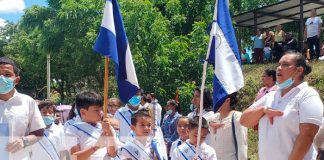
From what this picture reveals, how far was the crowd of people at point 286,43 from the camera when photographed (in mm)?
12336

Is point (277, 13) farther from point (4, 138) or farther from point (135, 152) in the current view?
point (4, 138)

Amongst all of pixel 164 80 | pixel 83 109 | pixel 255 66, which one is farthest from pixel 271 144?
pixel 255 66

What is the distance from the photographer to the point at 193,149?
16.8 feet

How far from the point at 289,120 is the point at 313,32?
921 cm

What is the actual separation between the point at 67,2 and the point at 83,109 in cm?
1102

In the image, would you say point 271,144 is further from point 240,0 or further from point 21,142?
point 240,0

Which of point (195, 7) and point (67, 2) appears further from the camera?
point (195, 7)

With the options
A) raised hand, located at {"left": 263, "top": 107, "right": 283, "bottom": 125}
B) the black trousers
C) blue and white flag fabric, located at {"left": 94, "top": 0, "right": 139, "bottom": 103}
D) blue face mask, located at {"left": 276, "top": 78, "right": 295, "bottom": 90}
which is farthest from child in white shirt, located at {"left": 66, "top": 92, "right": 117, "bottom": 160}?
the black trousers

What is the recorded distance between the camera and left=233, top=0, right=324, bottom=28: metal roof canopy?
48.2 ft

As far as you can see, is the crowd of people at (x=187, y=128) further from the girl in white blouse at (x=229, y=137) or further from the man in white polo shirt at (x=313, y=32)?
the man in white polo shirt at (x=313, y=32)

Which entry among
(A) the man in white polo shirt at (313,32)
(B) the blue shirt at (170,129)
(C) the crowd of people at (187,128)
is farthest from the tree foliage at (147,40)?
(C) the crowd of people at (187,128)

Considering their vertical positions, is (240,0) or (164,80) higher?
(240,0)

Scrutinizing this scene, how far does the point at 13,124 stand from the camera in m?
3.89

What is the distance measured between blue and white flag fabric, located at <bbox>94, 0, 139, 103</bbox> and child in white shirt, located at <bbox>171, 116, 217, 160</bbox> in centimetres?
89
